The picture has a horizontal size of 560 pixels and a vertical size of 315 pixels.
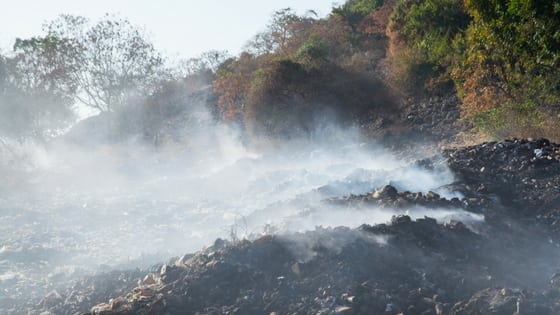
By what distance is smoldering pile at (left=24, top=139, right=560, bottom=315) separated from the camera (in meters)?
5.35

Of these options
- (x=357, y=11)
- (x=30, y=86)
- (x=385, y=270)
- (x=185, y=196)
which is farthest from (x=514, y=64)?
(x=30, y=86)

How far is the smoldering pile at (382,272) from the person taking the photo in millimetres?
5348

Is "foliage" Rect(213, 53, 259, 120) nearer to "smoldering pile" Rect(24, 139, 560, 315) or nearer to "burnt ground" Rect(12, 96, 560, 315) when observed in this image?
"burnt ground" Rect(12, 96, 560, 315)

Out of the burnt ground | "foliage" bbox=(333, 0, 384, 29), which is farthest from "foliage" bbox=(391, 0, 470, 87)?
the burnt ground

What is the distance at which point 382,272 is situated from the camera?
593 centimetres

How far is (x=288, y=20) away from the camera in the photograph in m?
23.8

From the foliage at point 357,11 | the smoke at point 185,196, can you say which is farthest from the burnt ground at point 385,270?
the foliage at point 357,11

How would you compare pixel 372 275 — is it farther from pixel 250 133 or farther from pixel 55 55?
pixel 55 55

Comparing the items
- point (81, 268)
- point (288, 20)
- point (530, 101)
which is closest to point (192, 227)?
point (81, 268)

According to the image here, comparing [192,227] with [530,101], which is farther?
[192,227]

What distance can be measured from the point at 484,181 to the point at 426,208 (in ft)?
5.58

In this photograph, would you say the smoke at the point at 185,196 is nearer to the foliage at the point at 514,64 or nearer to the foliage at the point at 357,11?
the foliage at the point at 514,64

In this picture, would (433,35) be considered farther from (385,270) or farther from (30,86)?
(30,86)

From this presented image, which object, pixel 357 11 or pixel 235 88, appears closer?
pixel 235 88
